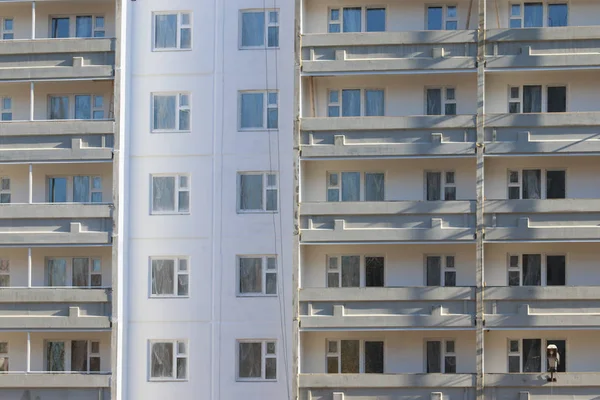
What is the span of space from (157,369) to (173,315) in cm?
180

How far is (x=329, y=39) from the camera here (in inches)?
1559

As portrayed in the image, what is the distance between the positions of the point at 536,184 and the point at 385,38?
6685mm

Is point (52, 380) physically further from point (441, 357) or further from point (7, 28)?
point (441, 357)

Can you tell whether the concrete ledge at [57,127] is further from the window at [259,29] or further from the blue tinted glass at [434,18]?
the blue tinted glass at [434,18]

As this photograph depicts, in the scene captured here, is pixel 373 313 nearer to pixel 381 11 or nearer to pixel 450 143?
pixel 450 143

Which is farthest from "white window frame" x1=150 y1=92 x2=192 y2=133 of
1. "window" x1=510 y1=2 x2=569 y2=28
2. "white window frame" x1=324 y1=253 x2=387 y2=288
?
"window" x1=510 y1=2 x2=569 y2=28

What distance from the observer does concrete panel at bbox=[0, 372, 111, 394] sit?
3922 cm

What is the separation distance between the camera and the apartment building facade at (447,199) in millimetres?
38438

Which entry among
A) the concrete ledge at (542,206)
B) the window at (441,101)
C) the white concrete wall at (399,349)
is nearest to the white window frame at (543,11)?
the window at (441,101)

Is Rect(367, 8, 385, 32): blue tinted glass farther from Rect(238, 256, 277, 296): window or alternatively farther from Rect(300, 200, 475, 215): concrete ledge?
Rect(238, 256, 277, 296): window

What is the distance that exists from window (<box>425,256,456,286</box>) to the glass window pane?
9.13 m

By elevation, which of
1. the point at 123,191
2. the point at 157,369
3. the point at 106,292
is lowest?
the point at 157,369

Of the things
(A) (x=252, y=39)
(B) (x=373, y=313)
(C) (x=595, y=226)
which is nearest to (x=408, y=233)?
(B) (x=373, y=313)

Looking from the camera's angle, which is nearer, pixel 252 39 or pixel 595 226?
pixel 595 226
